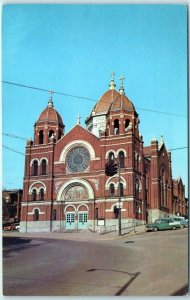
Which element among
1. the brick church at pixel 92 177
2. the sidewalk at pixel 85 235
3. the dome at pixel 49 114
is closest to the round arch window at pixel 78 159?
the brick church at pixel 92 177

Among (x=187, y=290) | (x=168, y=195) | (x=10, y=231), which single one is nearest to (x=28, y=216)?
(x=10, y=231)

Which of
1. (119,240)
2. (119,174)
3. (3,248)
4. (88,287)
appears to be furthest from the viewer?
(119,174)

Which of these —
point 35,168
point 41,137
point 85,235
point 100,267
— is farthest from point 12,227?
point 41,137

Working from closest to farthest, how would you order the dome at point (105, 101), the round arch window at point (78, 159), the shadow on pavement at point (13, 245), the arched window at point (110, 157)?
the shadow on pavement at point (13, 245)
the dome at point (105, 101)
the round arch window at point (78, 159)
the arched window at point (110, 157)

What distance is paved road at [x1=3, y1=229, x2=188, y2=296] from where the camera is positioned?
7.41 m

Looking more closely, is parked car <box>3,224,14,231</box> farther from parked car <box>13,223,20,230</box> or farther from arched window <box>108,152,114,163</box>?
arched window <box>108,152,114,163</box>

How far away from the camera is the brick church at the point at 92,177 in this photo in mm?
9219

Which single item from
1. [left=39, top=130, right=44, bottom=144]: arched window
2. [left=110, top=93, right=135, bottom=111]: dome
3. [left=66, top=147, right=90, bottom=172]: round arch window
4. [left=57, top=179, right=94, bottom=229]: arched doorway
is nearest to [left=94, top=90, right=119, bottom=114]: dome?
[left=110, top=93, right=135, bottom=111]: dome

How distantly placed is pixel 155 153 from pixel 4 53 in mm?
3693

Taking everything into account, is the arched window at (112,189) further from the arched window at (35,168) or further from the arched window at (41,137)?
the arched window at (41,137)

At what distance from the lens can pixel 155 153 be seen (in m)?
9.47

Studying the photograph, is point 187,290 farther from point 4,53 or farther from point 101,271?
point 4,53

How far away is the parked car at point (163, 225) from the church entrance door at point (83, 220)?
1379mm

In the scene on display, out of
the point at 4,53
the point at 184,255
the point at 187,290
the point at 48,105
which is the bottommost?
the point at 187,290
